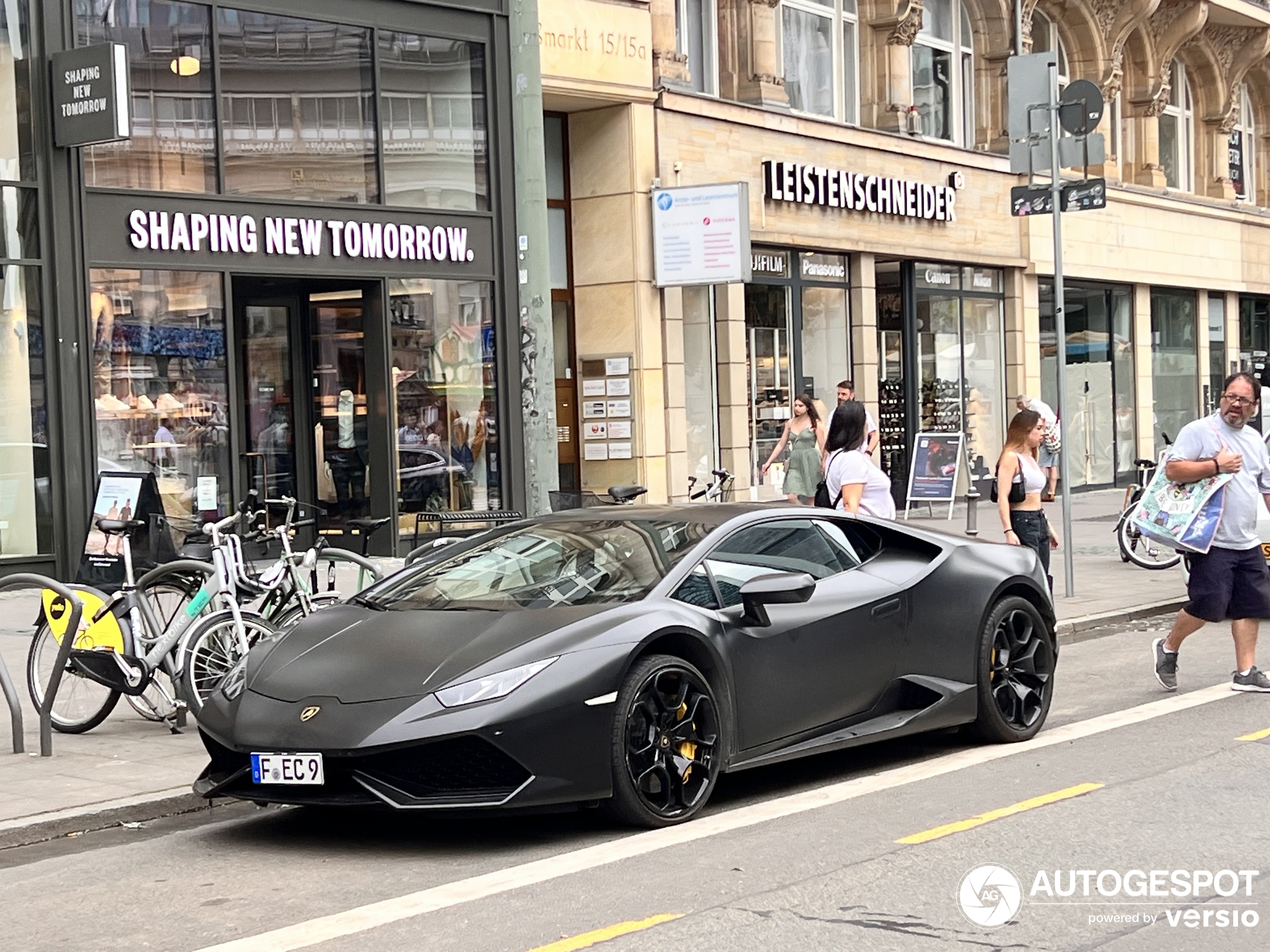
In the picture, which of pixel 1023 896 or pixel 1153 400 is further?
pixel 1153 400

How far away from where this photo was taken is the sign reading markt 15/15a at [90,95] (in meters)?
14.7

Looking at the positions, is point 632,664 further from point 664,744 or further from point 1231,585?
point 1231,585

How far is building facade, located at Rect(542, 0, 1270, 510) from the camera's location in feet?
69.8

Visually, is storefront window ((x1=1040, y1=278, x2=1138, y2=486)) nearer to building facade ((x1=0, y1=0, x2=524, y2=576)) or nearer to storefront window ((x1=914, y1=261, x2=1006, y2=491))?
storefront window ((x1=914, y1=261, x2=1006, y2=491))

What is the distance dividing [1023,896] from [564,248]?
16.5 m

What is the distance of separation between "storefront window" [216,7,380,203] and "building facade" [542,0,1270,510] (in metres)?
2.65

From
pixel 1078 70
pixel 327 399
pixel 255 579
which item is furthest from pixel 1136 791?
pixel 1078 70

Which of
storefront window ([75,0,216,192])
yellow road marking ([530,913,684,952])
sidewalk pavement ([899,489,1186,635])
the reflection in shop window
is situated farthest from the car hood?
storefront window ([75,0,216,192])

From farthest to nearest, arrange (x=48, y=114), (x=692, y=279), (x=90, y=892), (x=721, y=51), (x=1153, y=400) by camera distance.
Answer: (x=1153, y=400) < (x=721, y=51) < (x=692, y=279) < (x=48, y=114) < (x=90, y=892)

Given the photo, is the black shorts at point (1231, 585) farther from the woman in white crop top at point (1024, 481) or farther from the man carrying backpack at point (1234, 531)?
the woman in white crop top at point (1024, 481)

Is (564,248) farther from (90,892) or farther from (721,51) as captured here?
(90,892)

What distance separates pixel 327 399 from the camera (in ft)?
61.6

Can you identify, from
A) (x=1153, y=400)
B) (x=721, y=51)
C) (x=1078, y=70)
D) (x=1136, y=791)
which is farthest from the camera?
(x=1153, y=400)

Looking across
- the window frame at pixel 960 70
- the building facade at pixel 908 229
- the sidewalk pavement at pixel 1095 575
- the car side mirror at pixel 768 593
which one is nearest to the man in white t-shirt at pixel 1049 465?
the building facade at pixel 908 229
